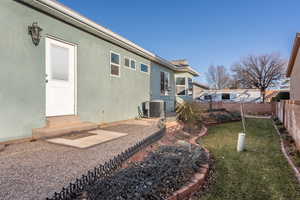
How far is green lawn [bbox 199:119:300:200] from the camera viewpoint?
2.60 m

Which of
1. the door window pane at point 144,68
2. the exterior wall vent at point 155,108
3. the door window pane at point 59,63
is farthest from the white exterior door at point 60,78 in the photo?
the door window pane at point 144,68

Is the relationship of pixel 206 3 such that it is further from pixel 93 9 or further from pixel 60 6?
pixel 60 6

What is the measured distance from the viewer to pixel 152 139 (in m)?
4.38

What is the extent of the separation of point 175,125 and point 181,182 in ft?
13.4

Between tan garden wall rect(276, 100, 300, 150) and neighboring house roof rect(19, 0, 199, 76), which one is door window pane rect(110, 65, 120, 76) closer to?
neighboring house roof rect(19, 0, 199, 76)

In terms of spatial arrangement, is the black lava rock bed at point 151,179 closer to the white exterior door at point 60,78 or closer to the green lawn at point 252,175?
the green lawn at point 252,175

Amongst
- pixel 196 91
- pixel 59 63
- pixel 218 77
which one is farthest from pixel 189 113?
pixel 218 77

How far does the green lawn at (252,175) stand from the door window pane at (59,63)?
449 cm

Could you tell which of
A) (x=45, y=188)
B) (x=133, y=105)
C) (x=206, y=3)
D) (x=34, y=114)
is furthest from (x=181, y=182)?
(x=206, y=3)

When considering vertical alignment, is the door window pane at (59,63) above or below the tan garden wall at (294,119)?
above

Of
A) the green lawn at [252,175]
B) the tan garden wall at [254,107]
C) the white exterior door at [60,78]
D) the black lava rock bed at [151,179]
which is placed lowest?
the green lawn at [252,175]

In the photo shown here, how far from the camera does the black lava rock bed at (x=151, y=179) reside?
1919mm

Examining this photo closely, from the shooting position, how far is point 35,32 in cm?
418

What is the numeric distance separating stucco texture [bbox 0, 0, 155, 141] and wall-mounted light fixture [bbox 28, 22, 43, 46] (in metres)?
0.08
